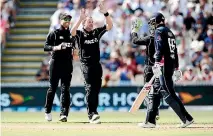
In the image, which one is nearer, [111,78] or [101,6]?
[101,6]

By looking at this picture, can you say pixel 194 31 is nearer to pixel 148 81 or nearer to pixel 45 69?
pixel 45 69

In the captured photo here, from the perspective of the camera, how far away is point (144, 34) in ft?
75.8

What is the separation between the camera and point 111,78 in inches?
883

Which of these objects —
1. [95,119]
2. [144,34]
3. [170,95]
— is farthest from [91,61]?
[144,34]

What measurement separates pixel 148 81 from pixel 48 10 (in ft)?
44.2

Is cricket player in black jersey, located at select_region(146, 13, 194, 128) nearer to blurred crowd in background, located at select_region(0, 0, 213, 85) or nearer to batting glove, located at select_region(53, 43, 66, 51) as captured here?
batting glove, located at select_region(53, 43, 66, 51)

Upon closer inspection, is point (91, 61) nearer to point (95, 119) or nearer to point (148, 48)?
point (95, 119)

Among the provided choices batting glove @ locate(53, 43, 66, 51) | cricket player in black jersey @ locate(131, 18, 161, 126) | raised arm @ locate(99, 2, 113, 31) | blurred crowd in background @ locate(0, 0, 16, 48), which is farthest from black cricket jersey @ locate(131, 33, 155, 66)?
blurred crowd in background @ locate(0, 0, 16, 48)

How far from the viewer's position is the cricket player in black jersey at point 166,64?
13.2 meters

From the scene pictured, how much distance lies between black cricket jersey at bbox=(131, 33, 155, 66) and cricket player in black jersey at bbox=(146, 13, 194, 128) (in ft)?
1.49

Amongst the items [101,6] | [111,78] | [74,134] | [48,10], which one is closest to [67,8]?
[48,10]

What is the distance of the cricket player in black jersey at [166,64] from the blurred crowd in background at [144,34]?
27.5 feet

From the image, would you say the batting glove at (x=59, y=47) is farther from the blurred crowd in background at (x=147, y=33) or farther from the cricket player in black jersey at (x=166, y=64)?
the blurred crowd in background at (x=147, y=33)

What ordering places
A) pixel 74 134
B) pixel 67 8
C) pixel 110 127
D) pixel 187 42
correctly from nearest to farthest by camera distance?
pixel 74 134
pixel 110 127
pixel 187 42
pixel 67 8
